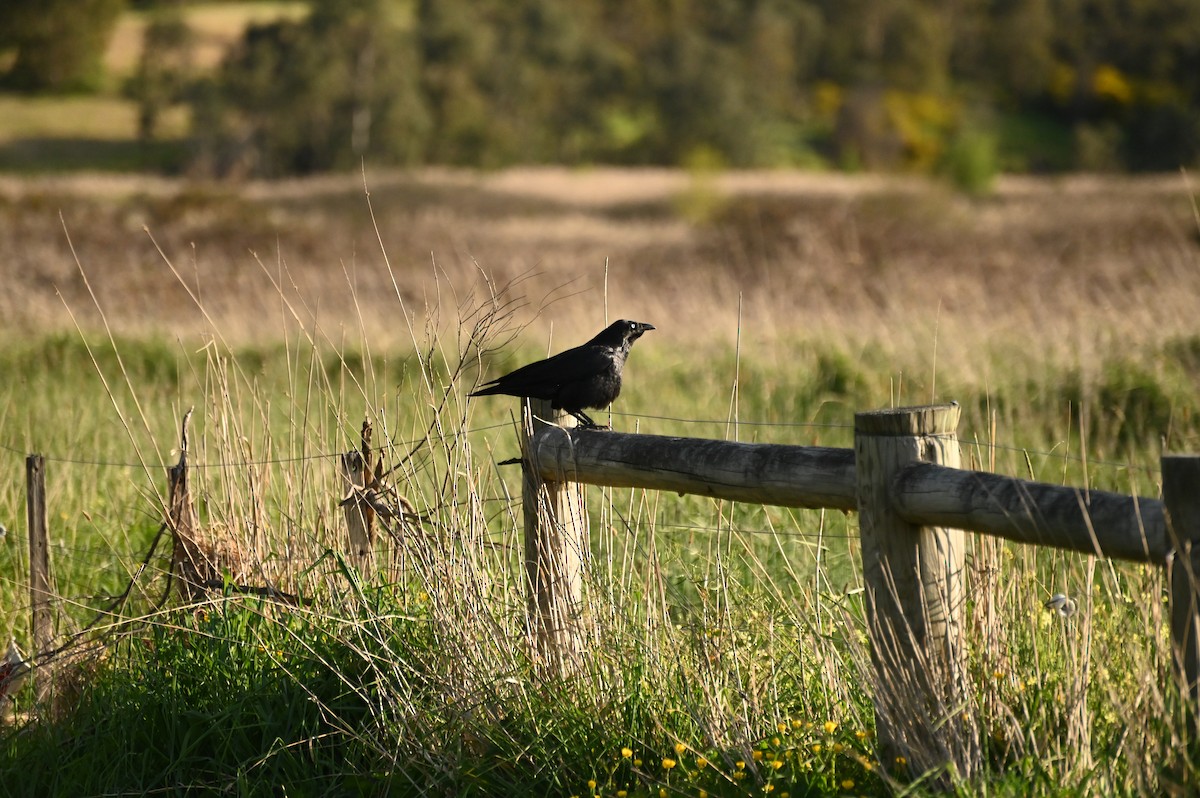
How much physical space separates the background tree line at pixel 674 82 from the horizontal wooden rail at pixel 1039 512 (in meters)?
43.2

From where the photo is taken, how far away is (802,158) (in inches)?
2482

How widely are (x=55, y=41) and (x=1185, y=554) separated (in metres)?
66.7

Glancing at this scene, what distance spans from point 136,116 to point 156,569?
59.4 meters

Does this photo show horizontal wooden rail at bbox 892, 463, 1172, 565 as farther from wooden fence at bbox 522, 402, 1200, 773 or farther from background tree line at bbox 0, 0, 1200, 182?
background tree line at bbox 0, 0, 1200, 182

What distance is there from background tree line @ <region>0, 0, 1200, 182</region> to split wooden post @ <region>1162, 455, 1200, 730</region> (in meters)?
43.5

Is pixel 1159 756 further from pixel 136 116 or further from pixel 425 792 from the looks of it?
pixel 136 116

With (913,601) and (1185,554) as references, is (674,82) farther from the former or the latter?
(1185,554)

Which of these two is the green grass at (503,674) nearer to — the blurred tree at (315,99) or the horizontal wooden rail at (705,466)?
the horizontal wooden rail at (705,466)

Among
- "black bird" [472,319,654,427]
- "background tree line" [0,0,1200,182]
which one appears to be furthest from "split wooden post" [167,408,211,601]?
"background tree line" [0,0,1200,182]

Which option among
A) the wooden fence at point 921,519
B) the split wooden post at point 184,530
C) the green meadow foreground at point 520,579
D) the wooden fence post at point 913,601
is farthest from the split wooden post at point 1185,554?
the split wooden post at point 184,530

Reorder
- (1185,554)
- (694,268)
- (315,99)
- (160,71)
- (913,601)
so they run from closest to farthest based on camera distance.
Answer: (1185,554) → (913,601) → (694,268) → (315,99) → (160,71)

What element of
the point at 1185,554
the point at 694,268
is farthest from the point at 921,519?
the point at 694,268

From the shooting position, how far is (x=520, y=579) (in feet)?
12.5

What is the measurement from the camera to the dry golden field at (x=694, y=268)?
11281 millimetres
